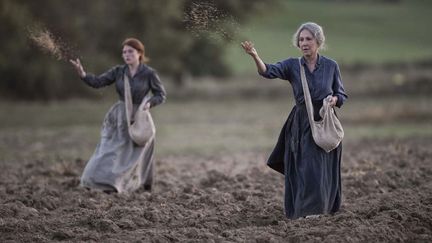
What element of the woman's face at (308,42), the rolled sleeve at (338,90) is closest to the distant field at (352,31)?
the rolled sleeve at (338,90)

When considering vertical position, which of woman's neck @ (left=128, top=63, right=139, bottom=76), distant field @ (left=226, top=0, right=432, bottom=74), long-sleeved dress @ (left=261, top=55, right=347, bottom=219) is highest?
distant field @ (left=226, top=0, right=432, bottom=74)

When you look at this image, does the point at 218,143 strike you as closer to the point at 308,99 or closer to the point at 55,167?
the point at 55,167

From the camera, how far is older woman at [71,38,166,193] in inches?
424

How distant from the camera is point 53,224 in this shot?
25.7 ft

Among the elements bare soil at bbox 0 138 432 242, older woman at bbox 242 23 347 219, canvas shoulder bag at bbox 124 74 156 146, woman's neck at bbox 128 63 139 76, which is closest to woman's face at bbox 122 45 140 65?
woman's neck at bbox 128 63 139 76

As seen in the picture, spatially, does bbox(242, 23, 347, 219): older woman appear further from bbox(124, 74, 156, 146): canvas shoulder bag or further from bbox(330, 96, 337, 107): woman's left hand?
bbox(124, 74, 156, 146): canvas shoulder bag

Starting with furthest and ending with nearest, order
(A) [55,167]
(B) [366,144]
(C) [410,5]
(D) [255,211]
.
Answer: (C) [410,5], (B) [366,144], (A) [55,167], (D) [255,211]

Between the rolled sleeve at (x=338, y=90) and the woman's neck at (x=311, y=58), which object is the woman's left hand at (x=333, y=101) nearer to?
the rolled sleeve at (x=338, y=90)

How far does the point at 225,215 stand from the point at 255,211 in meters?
0.56

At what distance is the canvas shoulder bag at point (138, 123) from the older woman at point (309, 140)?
3.01 m

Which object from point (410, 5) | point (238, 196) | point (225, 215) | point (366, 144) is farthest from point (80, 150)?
point (410, 5)

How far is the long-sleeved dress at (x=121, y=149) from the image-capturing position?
1076cm

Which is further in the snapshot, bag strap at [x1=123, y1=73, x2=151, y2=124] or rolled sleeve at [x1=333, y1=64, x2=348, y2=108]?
bag strap at [x1=123, y1=73, x2=151, y2=124]

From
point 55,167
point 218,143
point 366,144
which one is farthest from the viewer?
point 218,143
